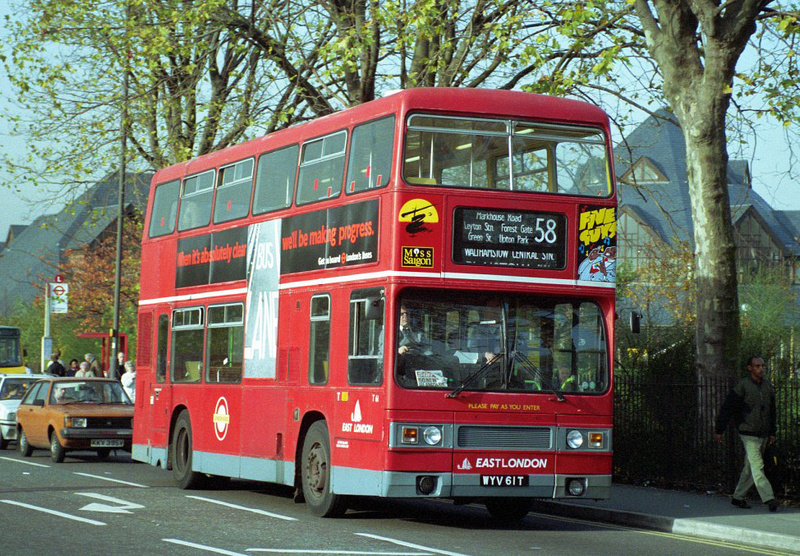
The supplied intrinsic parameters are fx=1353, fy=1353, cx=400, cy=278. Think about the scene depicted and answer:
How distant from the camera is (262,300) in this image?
16203mm

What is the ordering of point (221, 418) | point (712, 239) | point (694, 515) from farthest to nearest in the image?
point (712, 239)
point (221, 418)
point (694, 515)

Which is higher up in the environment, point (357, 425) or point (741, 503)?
point (357, 425)

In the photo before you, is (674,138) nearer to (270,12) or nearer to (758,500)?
(270,12)

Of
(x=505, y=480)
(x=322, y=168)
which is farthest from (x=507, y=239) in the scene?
(x=322, y=168)

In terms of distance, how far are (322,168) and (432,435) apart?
142 inches

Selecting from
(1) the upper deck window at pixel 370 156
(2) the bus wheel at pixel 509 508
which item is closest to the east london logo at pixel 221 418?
(2) the bus wheel at pixel 509 508

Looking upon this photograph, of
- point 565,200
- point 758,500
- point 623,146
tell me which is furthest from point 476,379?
point 623,146

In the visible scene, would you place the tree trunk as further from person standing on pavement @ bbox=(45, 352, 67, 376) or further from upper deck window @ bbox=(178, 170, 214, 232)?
person standing on pavement @ bbox=(45, 352, 67, 376)

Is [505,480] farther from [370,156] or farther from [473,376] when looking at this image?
[370,156]

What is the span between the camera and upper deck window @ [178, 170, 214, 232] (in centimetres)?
1837

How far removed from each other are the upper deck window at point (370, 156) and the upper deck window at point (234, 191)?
3059mm

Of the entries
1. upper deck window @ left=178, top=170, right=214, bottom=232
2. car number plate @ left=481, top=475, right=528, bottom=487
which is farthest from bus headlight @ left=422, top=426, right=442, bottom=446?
upper deck window @ left=178, top=170, right=214, bottom=232

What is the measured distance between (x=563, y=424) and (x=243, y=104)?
15.4m

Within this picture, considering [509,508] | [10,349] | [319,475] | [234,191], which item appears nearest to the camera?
[319,475]
